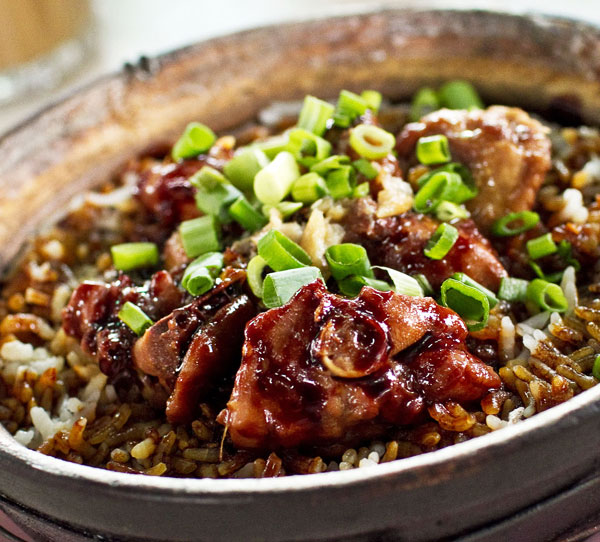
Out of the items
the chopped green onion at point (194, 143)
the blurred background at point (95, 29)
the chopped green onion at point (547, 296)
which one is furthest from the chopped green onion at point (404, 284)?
the blurred background at point (95, 29)

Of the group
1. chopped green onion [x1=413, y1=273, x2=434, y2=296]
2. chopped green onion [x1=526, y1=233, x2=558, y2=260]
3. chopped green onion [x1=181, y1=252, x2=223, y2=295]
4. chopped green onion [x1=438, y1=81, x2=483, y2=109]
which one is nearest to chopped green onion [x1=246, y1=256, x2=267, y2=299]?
chopped green onion [x1=181, y1=252, x2=223, y2=295]

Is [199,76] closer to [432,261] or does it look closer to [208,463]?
[432,261]

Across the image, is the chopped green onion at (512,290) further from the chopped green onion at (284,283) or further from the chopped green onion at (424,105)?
the chopped green onion at (424,105)

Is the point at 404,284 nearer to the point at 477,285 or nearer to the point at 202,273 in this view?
the point at 477,285

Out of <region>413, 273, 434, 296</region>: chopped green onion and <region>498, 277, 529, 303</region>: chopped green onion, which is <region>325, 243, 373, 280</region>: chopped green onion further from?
<region>498, 277, 529, 303</region>: chopped green onion

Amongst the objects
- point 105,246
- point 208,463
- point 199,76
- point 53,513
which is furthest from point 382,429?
point 199,76

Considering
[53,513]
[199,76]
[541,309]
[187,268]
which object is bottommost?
[541,309]

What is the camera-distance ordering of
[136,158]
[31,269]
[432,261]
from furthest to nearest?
[136,158], [31,269], [432,261]
